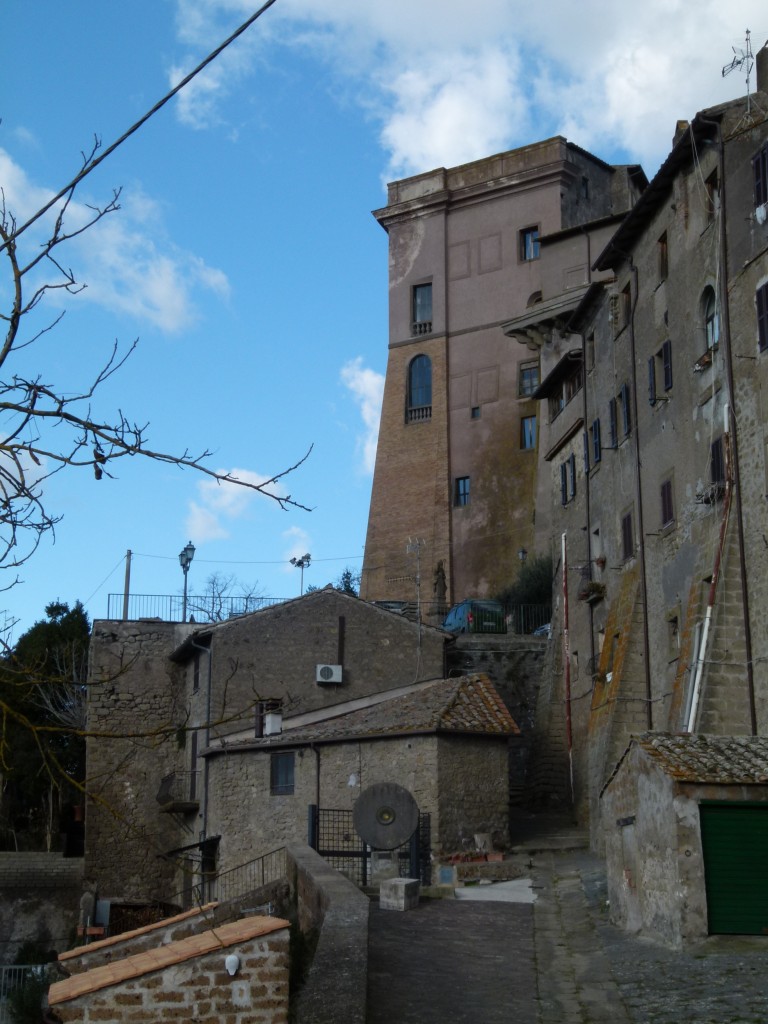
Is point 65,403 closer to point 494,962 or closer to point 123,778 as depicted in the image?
point 494,962

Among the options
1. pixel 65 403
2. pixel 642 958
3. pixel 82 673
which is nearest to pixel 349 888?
pixel 642 958

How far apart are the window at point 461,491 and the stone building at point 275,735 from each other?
15.3 metres

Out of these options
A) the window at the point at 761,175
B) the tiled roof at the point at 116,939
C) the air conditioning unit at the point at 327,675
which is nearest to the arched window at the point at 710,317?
the window at the point at 761,175

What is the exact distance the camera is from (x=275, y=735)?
28.0 metres

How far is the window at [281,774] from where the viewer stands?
2661 cm

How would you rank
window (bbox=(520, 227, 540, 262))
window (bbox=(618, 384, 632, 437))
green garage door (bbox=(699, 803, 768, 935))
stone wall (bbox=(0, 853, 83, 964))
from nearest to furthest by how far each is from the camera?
green garage door (bbox=(699, 803, 768, 935))
window (bbox=(618, 384, 632, 437))
stone wall (bbox=(0, 853, 83, 964))
window (bbox=(520, 227, 540, 262))

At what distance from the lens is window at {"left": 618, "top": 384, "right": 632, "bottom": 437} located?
1093 inches

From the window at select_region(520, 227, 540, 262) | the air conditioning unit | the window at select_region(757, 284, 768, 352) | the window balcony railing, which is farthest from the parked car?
the window at select_region(757, 284, 768, 352)

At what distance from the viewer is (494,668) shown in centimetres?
3562

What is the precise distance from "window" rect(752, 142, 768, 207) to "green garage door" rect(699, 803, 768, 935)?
36.4 feet

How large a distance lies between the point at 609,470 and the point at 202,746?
1230cm

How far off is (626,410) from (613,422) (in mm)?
1159

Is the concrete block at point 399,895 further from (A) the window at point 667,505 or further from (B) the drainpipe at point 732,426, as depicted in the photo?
(A) the window at point 667,505

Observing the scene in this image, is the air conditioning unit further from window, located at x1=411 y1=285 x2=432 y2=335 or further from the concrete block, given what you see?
window, located at x1=411 y1=285 x2=432 y2=335
